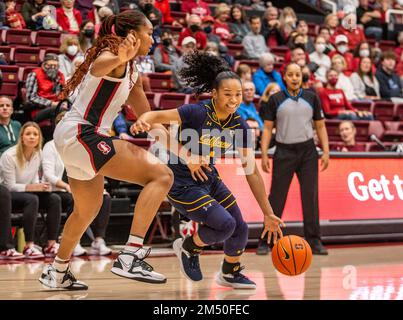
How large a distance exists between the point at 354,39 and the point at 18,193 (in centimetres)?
959

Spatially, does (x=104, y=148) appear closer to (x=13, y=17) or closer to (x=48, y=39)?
(x=48, y=39)

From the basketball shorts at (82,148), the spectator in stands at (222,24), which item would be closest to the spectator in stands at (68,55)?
the spectator in stands at (222,24)

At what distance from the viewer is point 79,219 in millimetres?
5473

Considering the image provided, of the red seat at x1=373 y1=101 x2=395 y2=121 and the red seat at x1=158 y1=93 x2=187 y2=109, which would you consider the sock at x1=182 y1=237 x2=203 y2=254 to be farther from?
the red seat at x1=373 y1=101 x2=395 y2=121

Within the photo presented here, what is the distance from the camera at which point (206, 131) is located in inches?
234

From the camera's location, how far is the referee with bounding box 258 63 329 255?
8.85 metres

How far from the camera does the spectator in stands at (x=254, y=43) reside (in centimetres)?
1463

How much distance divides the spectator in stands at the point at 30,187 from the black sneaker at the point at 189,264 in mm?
2731

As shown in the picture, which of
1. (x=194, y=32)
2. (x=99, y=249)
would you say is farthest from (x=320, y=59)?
(x=99, y=249)

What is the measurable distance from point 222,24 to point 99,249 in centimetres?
705

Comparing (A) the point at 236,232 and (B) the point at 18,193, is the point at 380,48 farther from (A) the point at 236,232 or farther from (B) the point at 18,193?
(A) the point at 236,232

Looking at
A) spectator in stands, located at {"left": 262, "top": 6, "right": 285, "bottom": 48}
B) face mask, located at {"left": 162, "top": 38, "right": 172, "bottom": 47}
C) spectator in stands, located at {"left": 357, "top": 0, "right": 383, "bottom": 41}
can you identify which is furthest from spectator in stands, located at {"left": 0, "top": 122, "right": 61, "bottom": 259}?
spectator in stands, located at {"left": 357, "top": 0, "right": 383, "bottom": 41}

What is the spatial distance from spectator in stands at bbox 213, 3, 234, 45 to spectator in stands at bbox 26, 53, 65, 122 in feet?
15.9

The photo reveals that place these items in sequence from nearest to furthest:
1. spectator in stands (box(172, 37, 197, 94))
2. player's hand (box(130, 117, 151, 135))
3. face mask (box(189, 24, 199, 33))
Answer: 1. player's hand (box(130, 117, 151, 135))
2. spectator in stands (box(172, 37, 197, 94))
3. face mask (box(189, 24, 199, 33))
